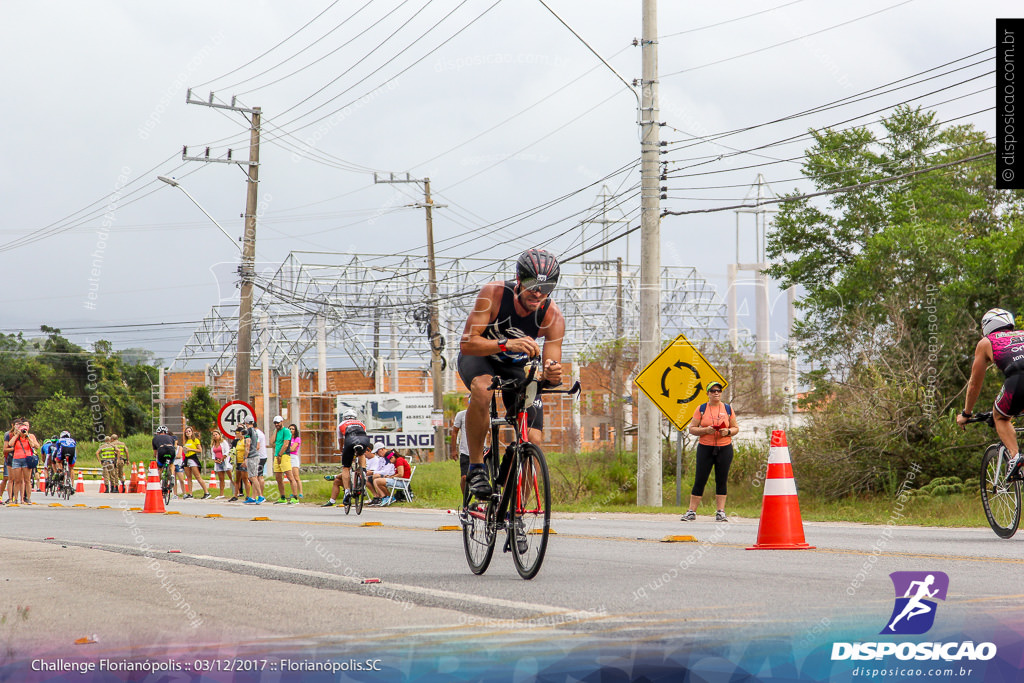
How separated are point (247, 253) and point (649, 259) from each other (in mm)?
16673

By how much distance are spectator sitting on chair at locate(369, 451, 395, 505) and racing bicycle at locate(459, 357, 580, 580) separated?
56.7 ft

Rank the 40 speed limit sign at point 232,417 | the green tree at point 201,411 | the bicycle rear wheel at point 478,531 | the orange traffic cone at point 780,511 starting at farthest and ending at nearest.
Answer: the green tree at point 201,411
the 40 speed limit sign at point 232,417
the orange traffic cone at point 780,511
the bicycle rear wheel at point 478,531

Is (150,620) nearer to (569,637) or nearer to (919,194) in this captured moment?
(569,637)

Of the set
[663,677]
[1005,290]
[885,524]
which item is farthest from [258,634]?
[1005,290]

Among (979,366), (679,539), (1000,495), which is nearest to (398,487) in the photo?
(679,539)

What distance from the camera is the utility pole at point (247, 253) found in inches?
1363

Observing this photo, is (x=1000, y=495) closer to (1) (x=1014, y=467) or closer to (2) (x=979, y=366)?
(1) (x=1014, y=467)

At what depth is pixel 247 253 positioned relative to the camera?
34.9 meters

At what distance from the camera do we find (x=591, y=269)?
269 ft

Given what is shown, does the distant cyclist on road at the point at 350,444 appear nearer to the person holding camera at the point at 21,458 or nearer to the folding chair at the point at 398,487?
the folding chair at the point at 398,487

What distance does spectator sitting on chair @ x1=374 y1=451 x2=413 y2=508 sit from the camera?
24672 millimetres

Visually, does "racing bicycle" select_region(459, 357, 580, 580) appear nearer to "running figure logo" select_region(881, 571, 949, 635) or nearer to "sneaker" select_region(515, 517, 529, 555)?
"sneaker" select_region(515, 517, 529, 555)

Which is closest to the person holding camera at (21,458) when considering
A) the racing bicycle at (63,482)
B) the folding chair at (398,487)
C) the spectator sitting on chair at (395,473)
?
the racing bicycle at (63,482)

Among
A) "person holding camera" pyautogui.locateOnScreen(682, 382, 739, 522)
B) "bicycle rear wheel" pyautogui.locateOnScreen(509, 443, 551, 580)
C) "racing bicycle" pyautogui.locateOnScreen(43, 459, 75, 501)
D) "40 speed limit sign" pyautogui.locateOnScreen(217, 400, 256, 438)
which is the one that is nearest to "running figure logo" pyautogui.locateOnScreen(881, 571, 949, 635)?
"bicycle rear wheel" pyautogui.locateOnScreen(509, 443, 551, 580)
